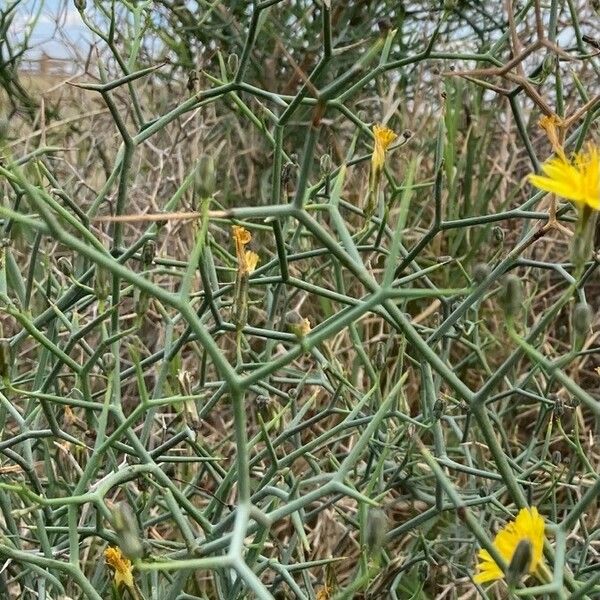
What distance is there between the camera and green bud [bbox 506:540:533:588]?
405 millimetres

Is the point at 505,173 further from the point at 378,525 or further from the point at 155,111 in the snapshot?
the point at 378,525

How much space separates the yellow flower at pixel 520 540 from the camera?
16.7 inches

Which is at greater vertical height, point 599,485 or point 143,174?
point 143,174

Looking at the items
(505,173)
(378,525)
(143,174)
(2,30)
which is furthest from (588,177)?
(143,174)

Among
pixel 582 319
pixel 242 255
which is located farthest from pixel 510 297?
pixel 242 255

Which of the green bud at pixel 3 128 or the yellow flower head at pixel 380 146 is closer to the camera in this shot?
the green bud at pixel 3 128

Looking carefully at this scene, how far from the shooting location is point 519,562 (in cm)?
41

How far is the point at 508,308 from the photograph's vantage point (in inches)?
18.7

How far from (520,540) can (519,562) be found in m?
0.01

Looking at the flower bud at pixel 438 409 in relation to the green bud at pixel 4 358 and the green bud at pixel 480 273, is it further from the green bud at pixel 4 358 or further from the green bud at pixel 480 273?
the green bud at pixel 4 358

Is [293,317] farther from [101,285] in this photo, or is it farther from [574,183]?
[574,183]

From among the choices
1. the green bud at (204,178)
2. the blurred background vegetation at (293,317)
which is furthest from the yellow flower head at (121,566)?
the green bud at (204,178)

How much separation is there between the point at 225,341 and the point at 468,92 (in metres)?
0.86

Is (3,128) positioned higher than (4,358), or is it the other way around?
(3,128)
